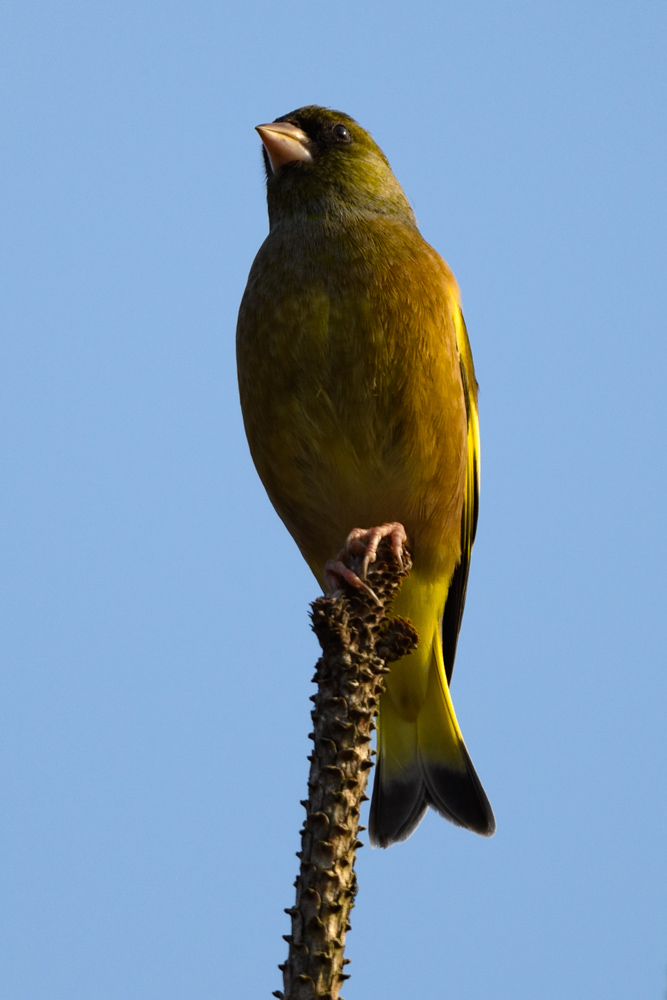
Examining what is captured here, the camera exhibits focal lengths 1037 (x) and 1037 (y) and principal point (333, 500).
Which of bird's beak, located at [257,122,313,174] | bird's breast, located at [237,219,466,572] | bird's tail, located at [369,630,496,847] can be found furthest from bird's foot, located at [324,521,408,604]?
bird's beak, located at [257,122,313,174]

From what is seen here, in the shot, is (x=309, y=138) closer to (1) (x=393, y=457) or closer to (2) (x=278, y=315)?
(2) (x=278, y=315)

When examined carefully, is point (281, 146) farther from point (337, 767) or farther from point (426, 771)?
point (337, 767)

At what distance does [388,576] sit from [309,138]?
2.22m

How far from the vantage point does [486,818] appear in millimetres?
3699

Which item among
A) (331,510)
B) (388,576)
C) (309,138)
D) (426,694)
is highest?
(309,138)

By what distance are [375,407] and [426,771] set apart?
1.47 meters

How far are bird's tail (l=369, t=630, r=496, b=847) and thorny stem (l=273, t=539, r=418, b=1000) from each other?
1367mm

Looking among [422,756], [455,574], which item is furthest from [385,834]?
[455,574]

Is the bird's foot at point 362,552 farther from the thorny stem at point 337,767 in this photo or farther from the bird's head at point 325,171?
the bird's head at point 325,171

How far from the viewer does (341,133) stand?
4.22 m

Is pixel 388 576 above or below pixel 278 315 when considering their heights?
below

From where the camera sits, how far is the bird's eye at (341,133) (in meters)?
4.20

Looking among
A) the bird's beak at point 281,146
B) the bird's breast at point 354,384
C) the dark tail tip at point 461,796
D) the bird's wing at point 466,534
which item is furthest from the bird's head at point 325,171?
the dark tail tip at point 461,796

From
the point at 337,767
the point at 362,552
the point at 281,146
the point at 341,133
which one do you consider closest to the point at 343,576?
the point at 362,552
